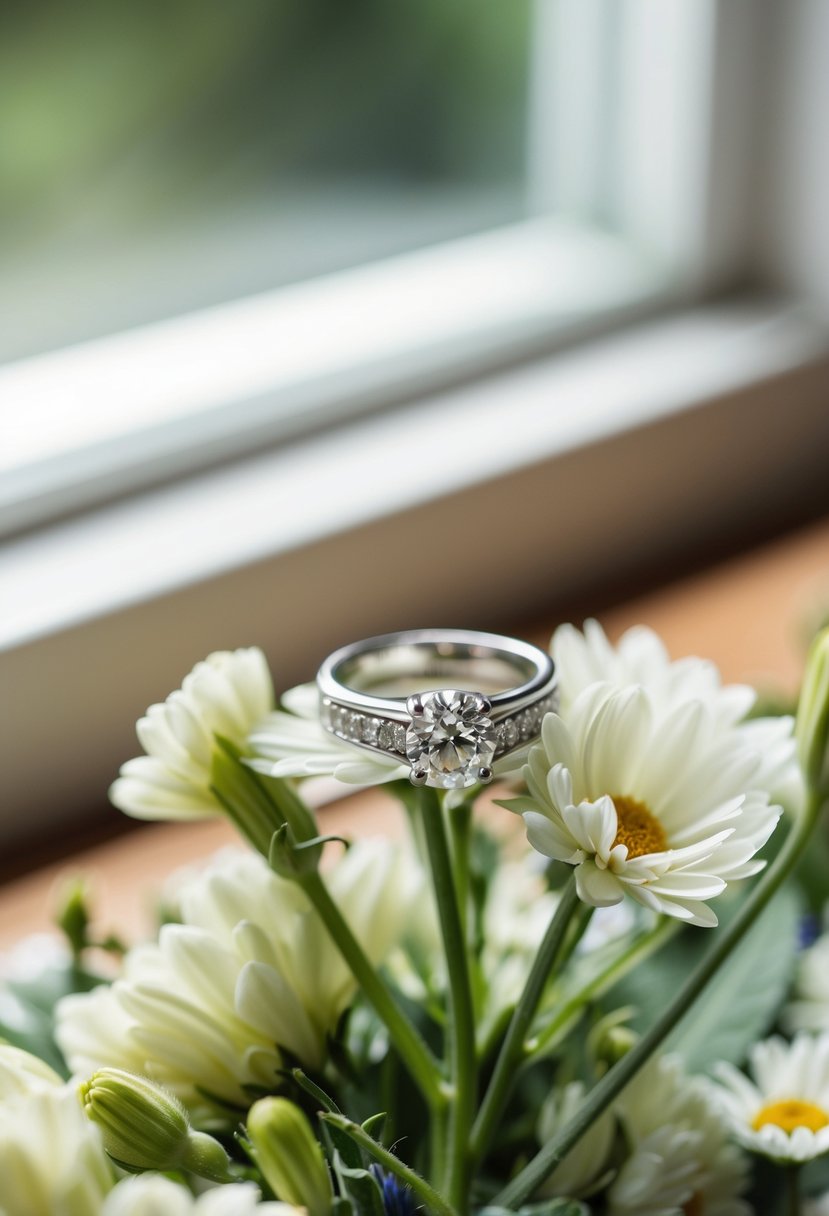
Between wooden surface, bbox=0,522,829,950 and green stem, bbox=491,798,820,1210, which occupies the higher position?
green stem, bbox=491,798,820,1210

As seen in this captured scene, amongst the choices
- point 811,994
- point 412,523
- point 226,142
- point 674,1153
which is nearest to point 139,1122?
point 674,1153

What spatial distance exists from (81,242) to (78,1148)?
58 cm

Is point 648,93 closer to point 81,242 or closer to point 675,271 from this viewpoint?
point 675,271

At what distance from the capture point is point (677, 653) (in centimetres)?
71

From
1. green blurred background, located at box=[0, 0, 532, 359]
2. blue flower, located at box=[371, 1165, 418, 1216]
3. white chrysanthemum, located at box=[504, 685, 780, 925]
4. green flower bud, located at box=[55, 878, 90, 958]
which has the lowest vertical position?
green flower bud, located at box=[55, 878, 90, 958]

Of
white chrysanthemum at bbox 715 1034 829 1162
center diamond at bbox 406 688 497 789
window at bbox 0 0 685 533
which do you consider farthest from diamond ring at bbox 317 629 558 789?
window at bbox 0 0 685 533

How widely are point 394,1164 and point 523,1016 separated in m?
0.04

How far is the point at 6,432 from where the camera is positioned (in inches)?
26.4

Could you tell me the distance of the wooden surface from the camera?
1.83ft

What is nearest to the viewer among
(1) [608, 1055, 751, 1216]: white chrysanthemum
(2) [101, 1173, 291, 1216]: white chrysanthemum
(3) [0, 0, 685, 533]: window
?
(2) [101, 1173, 291, 1216]: white chrysanthemum

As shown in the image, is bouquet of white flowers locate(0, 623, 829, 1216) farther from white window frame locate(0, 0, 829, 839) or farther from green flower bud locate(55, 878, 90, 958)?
white window frame locate(0, 0, 829, 839)

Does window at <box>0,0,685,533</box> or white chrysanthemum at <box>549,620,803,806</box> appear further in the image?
window at <box>0,0,685,533</box>

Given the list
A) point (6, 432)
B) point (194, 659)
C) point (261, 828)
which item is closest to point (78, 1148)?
point (261, 828)

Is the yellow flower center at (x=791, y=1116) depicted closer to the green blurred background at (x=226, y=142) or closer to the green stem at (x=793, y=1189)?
the green stem at (x=793, y=1189)
